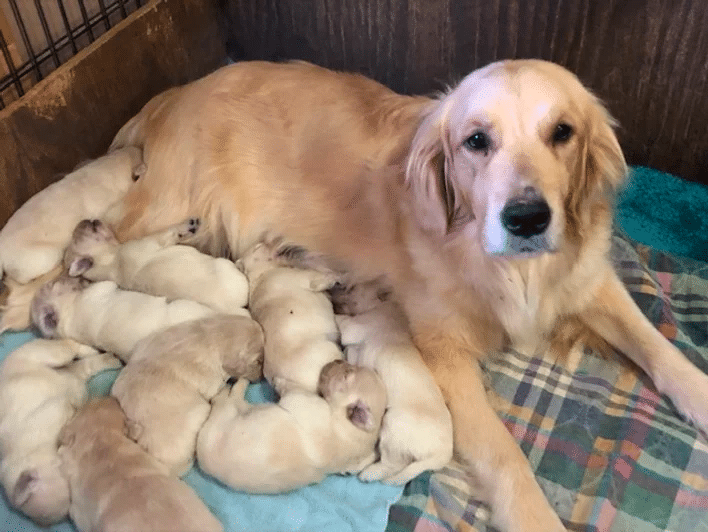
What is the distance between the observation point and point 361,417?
4.82 feet

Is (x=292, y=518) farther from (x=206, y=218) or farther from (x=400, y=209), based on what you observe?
(x=206, y=218)

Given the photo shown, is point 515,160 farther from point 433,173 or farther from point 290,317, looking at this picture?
point 290,317

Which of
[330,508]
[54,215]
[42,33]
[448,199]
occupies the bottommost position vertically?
[330,508]

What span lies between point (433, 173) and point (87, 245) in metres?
0.96

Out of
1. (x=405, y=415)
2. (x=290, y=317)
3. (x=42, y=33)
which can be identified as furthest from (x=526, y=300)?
(x=42, y=33)

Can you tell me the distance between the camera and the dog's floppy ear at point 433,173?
156 centimetres

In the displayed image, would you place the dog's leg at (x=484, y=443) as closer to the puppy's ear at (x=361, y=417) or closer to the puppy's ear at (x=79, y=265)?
the puppy's ear at (x=361, y=417)

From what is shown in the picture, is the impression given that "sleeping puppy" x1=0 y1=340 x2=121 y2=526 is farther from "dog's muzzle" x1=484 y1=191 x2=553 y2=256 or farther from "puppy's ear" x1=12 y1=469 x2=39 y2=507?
"dog's muzzle" x1=484 y1=191 x2=553 y2=256

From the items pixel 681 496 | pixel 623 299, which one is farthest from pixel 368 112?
pixel 681 496

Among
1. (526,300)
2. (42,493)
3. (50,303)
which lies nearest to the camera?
(42,493)

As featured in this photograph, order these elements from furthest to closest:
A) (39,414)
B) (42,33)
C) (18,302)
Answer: (42,33) < (18,302) < (39,414)

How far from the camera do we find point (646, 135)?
6.84ft

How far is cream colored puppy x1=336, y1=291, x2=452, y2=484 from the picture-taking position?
147cm

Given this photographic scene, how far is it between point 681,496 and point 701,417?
194 mm
